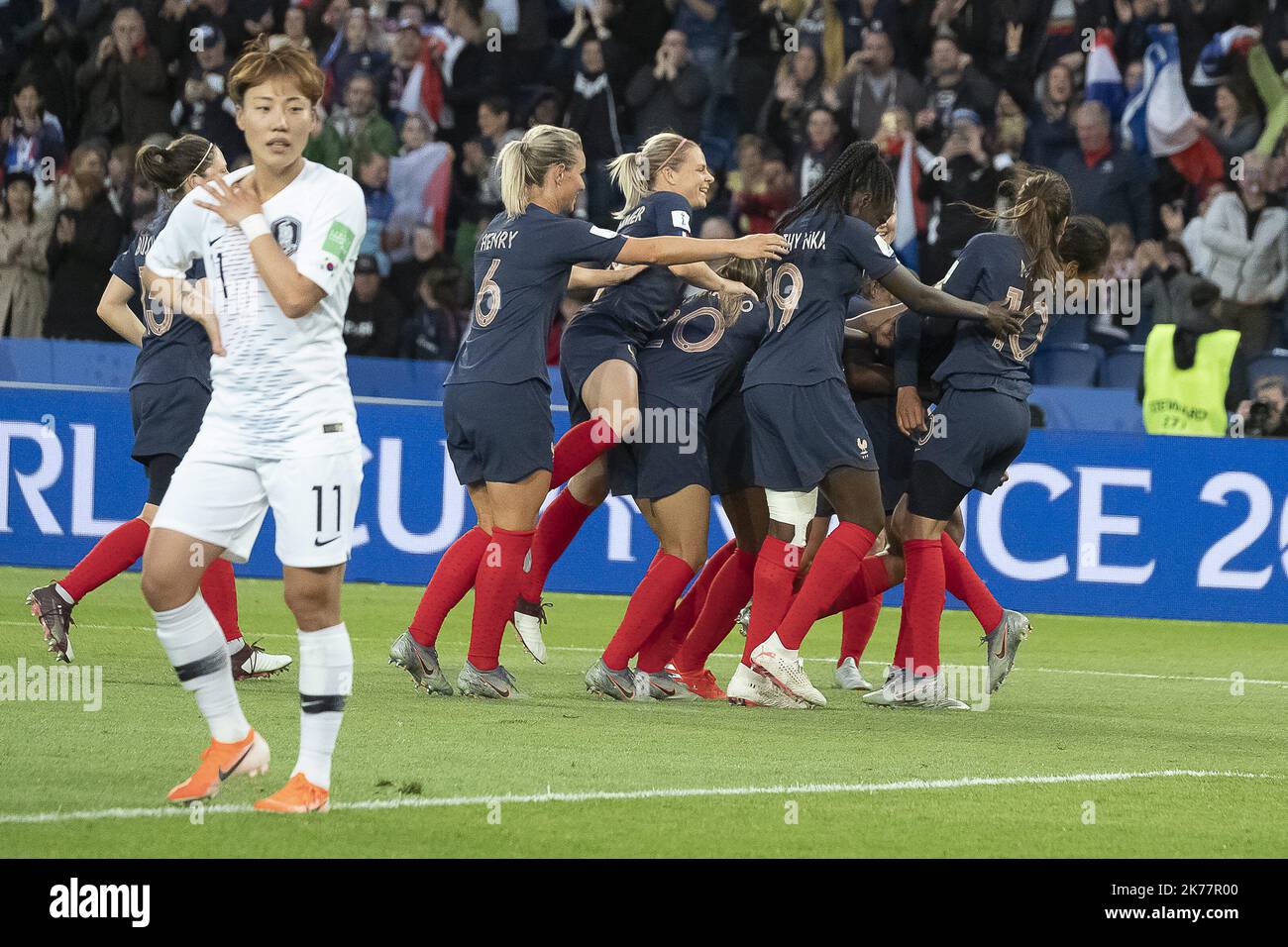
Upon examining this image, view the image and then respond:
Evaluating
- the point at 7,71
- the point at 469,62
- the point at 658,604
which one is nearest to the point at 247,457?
the point at 658,604

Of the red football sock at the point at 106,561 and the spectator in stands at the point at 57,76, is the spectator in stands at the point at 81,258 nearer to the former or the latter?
the spectator in stands at the point at 57,76

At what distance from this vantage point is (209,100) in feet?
52.5

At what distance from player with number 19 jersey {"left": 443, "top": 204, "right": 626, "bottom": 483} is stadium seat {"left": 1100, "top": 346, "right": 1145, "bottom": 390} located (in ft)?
23.2

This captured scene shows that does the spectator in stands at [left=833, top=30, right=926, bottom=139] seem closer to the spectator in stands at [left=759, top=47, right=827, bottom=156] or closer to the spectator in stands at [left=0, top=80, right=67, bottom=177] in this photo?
the spectator in stands at [left=759, top=47, right=827, bottom=156]

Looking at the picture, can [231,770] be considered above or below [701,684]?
above

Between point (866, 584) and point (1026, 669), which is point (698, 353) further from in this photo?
point (1026, 669)

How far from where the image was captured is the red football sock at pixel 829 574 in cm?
751

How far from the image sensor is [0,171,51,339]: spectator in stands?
15344 mm

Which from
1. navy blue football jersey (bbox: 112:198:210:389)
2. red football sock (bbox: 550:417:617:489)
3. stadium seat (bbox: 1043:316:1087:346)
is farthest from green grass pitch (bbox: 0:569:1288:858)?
stadium seat (bbox: 1043:316:1087:346)

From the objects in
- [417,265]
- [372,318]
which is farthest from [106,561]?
[417,265]

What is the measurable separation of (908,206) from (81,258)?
6.24m

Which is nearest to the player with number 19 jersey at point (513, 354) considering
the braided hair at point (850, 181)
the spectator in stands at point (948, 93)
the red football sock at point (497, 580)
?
the red football sock at point (497, 580)

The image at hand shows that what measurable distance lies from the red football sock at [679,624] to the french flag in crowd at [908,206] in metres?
6.19

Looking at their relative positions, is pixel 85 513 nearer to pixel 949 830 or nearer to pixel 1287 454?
pixel 1287 454
